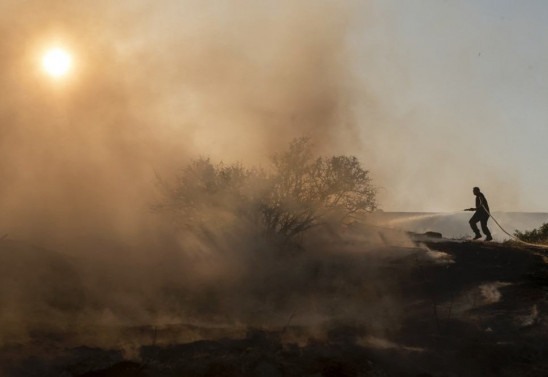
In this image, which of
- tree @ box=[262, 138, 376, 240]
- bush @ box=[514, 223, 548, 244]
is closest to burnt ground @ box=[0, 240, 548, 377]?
tree @ box=[262, 138, 376, 240]

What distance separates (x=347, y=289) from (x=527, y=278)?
4.69m

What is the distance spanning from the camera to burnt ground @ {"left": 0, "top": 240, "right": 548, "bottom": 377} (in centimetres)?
921

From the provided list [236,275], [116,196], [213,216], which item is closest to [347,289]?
[236,275]

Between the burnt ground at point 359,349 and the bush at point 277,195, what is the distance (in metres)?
6.49

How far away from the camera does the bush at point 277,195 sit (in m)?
17.7

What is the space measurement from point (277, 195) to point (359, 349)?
28.9 ft

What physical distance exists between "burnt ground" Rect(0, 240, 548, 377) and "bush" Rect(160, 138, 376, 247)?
6492 mm

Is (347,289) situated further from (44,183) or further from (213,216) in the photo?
(44,183)

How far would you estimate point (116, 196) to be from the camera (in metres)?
24.8

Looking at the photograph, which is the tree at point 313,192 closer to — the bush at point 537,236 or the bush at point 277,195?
the bush at point 277,195

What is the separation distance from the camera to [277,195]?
1822 centimetres

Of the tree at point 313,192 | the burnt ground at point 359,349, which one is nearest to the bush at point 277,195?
the tree at point 313,192

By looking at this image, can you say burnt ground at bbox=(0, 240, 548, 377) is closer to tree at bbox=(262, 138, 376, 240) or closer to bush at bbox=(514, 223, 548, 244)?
tree at bbox=(262, 138, 376, 240)

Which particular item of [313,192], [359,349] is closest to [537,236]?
[313,192]
